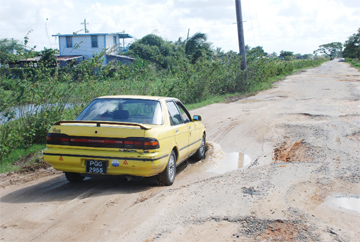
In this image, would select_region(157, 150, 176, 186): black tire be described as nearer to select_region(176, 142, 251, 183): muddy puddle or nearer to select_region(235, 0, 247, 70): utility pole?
select_region(176, 142, 251, 183): muddy puddle

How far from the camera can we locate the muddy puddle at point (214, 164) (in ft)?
23.2

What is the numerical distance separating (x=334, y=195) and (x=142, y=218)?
107 inches

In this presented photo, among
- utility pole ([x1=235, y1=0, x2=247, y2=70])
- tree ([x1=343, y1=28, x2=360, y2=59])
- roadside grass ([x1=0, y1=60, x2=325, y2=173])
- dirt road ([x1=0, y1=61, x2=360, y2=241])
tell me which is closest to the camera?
dirt road ([x1=0, y1=61, x2=360, y2=241])

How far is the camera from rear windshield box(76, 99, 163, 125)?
6012 millimetres

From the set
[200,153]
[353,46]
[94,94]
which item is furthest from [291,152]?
[353,46]

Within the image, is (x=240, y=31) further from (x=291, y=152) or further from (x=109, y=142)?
(x=109, y=142)

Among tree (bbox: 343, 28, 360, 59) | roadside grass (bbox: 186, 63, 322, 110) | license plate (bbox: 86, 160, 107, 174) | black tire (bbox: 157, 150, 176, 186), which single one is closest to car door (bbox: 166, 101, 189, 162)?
black tire (bbox: 157, 150, 176, 186)

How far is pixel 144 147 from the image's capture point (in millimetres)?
5270

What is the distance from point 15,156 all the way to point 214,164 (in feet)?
14.5

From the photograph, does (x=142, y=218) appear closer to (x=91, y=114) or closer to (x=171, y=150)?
(x=171, y=150)

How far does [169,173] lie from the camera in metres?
5.92

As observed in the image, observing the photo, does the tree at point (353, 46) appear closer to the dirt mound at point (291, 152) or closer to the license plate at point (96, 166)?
the dirt mound at point (291, 152)

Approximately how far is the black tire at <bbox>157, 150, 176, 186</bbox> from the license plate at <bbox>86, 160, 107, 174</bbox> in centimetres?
95

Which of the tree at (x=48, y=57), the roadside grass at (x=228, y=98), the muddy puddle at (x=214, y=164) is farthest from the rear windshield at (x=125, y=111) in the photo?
the roadside grass at (x=228, y=98)
